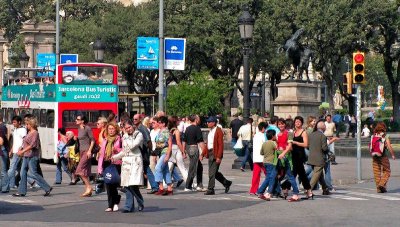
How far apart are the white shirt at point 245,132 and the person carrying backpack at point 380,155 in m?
8.41

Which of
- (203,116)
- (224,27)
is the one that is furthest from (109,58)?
(203,116)

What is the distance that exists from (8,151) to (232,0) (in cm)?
4774

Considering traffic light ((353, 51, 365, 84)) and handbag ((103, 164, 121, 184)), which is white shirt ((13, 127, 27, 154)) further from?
traffic light ((353, 51, 365, 84))

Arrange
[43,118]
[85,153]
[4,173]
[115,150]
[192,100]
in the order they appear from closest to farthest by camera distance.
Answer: [115,150] < [85,153] < [4,173] < [43,118] < [192,100]

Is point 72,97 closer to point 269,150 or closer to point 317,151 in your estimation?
point 317,151

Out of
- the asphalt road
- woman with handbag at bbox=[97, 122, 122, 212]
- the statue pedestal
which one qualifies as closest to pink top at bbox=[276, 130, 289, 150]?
the asphalt road

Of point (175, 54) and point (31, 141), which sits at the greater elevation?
point (175, 54)

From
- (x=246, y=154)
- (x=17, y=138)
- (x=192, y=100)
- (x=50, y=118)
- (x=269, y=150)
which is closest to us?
(x=269, y=150)

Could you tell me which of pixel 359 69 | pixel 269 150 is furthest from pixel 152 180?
pixel 359 69

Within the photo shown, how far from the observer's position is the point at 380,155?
82.5 feet

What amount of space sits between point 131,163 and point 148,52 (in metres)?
19.7

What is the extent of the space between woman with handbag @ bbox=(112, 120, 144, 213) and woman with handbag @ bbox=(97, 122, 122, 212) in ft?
0.59

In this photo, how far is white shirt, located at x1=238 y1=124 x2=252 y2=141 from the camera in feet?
110

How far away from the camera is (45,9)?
101000 mm
